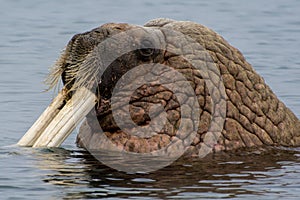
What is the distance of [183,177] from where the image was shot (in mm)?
10945

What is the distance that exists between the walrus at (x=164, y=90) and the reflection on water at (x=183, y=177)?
23 cm

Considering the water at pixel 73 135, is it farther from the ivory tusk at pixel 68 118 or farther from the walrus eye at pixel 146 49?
the walrus eye at pixel 146 49

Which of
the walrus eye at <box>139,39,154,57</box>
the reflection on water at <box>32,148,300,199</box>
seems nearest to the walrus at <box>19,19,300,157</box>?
the walrus eye at <box>139,39,154,57</box>

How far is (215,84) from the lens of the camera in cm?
1189

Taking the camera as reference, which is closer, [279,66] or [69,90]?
[69,90]

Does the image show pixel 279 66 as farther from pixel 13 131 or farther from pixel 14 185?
pixel 14 185

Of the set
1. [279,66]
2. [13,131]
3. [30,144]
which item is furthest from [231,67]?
[279,66]

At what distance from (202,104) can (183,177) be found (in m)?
1.12

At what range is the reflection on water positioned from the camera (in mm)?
10242

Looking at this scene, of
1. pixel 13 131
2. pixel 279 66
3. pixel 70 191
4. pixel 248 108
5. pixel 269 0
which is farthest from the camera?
pixel 269 0

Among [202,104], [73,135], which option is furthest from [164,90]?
[73,135]

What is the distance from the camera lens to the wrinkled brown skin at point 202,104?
11.6 m

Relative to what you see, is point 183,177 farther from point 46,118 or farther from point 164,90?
point 46,118

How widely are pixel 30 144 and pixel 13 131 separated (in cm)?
222
